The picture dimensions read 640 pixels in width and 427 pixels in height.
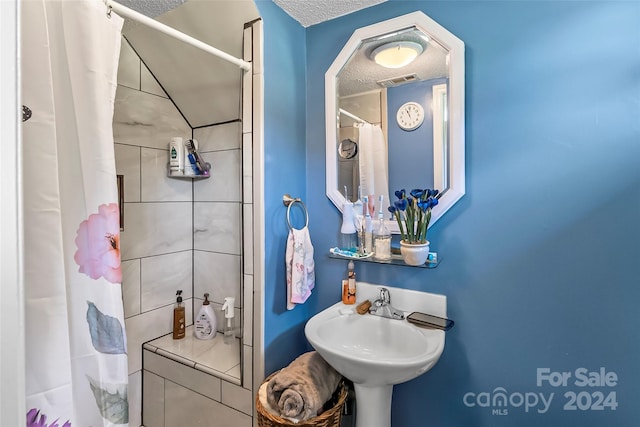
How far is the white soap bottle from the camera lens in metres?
1.88

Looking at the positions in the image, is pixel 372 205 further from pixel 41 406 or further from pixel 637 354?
pixel 41 406

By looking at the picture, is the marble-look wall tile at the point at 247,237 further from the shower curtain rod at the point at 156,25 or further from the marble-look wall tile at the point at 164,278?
the marble-look wall tile at the point at 164,278

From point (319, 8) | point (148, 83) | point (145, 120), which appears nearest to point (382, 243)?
point (319, 8)

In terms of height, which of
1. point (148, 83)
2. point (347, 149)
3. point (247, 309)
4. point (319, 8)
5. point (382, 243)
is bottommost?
point (247, 309)

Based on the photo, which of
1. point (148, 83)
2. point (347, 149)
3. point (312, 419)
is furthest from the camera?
point (148, 83)

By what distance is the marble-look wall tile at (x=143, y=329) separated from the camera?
→ 1737 millimetres

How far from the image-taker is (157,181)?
6.14 feet

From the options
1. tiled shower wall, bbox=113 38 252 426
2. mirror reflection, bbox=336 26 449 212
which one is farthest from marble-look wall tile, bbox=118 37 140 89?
mirror reflection, bbox=336 26 449 212

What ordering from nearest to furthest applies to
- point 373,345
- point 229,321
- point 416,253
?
point 416,253, point 373,345, point 229,321

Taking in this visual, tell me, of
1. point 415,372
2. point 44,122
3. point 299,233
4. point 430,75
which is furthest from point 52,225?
point 430,75

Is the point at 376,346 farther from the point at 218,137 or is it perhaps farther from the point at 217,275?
the point at 218,137

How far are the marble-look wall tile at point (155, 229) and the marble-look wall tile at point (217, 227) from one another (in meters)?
0.07

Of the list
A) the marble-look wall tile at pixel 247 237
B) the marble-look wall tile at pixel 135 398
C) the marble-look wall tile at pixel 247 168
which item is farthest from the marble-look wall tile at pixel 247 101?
the marble-look wall tile at pixel 135 398

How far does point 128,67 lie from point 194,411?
186 cm
